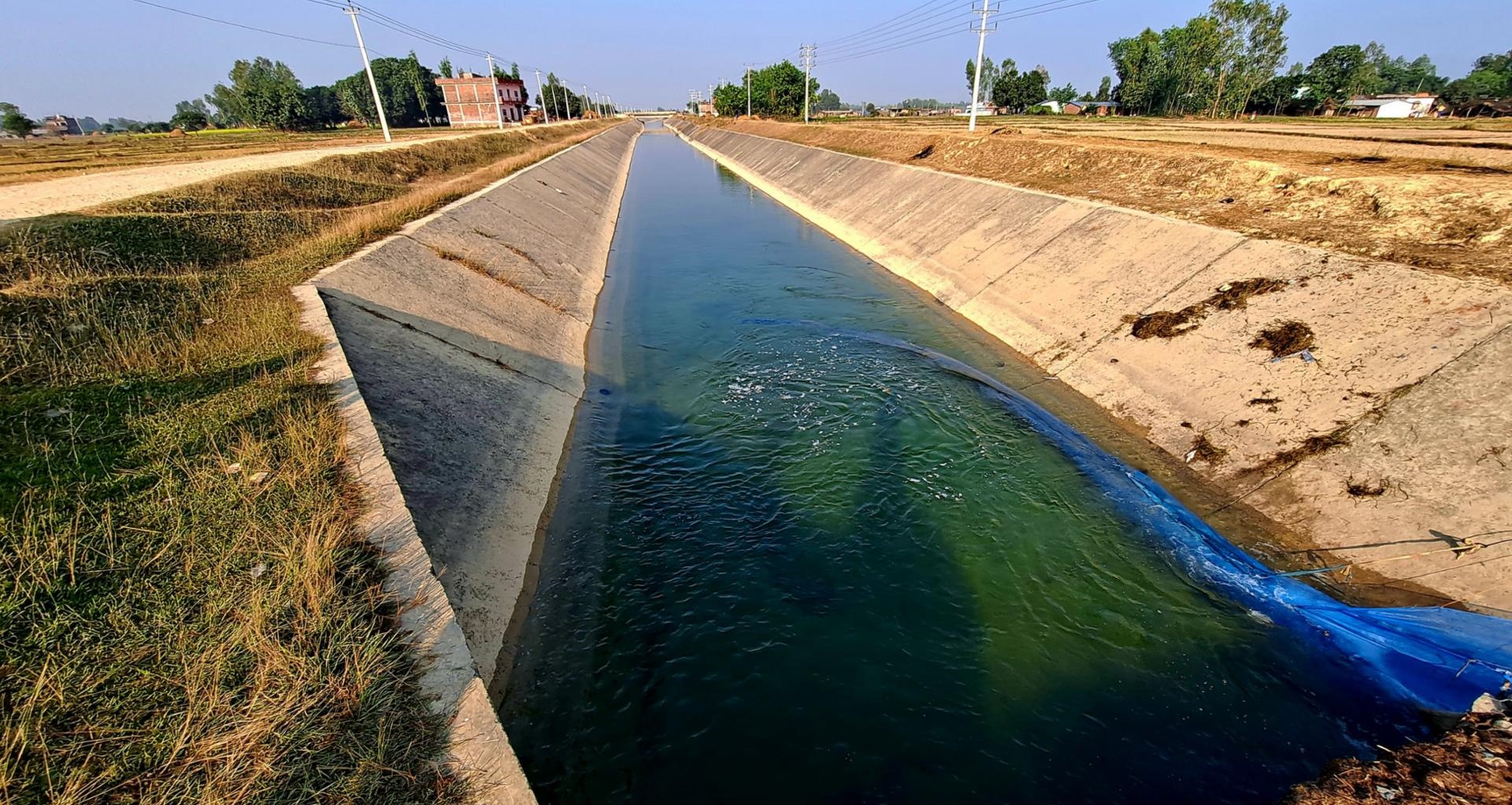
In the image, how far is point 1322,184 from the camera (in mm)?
13055

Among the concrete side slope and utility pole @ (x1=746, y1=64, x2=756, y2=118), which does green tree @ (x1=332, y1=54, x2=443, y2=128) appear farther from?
the concrete side slope

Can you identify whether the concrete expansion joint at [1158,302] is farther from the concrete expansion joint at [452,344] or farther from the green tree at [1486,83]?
the green tree at [1486,83]

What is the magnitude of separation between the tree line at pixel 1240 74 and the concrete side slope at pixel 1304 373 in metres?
70.2

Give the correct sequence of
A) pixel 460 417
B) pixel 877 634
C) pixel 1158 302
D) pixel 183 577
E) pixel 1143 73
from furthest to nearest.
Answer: pixel 1143 73 < pixel 1158 302 < pixel 460 417 < pixel 877 634 < pixel 183 577

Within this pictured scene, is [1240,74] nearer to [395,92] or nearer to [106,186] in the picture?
[106,186]

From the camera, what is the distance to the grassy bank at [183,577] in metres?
3.26

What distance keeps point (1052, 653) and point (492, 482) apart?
781cm

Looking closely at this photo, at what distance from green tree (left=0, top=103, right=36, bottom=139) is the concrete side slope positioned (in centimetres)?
11306

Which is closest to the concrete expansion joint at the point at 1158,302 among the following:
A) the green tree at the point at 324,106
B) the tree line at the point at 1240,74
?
the tree line at the point at 1240,74

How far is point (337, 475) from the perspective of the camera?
5895mm

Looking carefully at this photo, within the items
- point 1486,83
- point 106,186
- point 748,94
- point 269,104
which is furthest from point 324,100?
point 1486,83

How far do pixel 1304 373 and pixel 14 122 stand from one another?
121 meters

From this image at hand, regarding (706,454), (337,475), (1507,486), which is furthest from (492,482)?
(1507,486)

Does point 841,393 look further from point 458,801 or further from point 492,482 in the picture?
point 458,801
